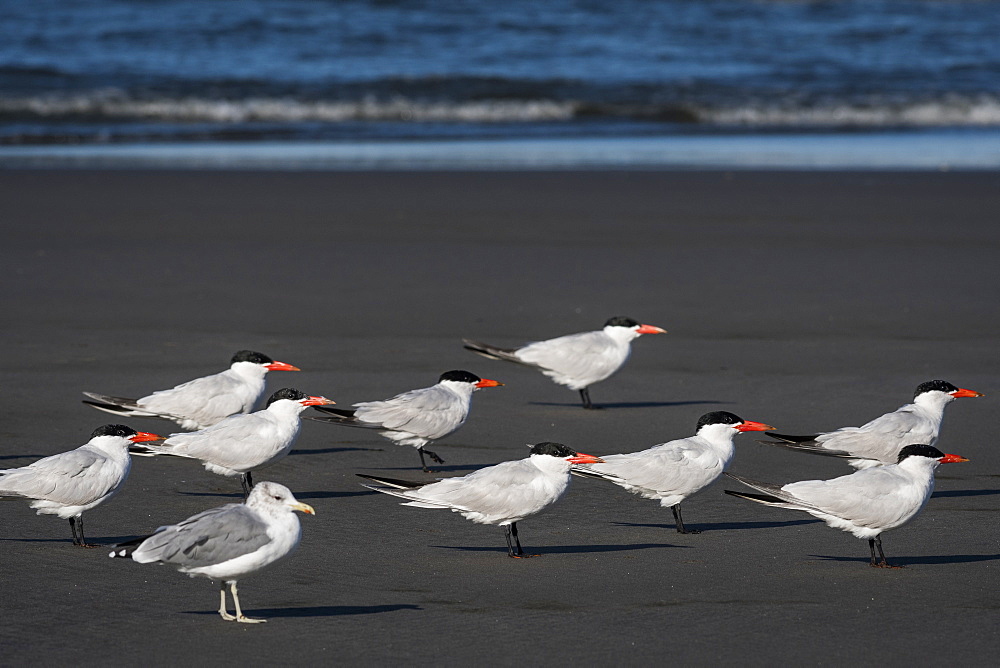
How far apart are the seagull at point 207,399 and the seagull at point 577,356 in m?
1.27

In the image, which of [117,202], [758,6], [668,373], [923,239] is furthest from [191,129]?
[758,6]

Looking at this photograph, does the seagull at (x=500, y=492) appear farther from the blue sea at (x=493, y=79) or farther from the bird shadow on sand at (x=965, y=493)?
the blue sea at (x=493, y=79)

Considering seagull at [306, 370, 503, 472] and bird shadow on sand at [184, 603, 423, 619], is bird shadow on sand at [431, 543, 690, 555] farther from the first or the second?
seagull at [306, 370, 503, 472]

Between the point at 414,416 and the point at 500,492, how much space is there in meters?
1.22

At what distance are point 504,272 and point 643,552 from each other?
18.5ft

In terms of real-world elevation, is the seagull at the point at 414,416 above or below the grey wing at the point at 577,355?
above

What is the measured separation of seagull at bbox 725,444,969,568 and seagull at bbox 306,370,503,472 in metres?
1.72

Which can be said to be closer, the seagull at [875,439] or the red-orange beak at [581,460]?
the red-orange beak at [581,460]

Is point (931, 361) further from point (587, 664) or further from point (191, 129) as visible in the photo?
point (191, 129)

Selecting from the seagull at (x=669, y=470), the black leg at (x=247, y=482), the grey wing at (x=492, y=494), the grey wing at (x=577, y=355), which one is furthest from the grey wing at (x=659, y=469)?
the grey wing at (x=577, y=355)

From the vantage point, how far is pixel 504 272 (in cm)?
1019

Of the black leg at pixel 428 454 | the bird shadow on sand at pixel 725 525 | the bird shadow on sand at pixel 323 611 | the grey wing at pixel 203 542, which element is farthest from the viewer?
the black leg at pixel 428 454

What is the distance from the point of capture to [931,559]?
4.65 metres

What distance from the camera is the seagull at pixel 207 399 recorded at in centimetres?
612
